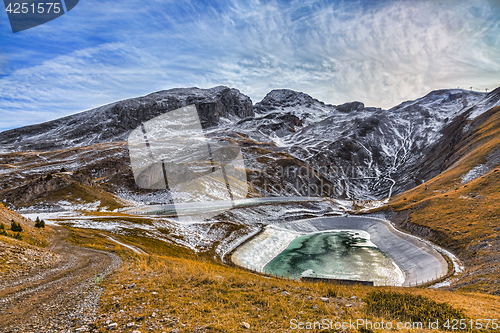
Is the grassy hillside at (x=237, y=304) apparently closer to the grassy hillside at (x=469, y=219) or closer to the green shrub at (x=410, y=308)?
the green shrub at (x=410, y=308)

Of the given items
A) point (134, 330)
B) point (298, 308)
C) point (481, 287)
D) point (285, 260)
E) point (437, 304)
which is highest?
point (134, 330)

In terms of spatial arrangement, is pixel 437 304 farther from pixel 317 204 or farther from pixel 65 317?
pixel 317 204

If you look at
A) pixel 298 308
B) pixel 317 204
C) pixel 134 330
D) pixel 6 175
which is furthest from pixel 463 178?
pixel 6 175

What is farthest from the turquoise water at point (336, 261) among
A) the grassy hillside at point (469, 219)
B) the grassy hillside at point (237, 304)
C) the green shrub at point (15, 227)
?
the green shrub at point (15, 227)

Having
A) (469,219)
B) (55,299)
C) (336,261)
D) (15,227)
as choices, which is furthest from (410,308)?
(469,219)

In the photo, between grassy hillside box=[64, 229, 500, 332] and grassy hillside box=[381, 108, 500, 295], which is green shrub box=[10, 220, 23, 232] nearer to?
grassy hillside box=[64, 229, 500, 332]
